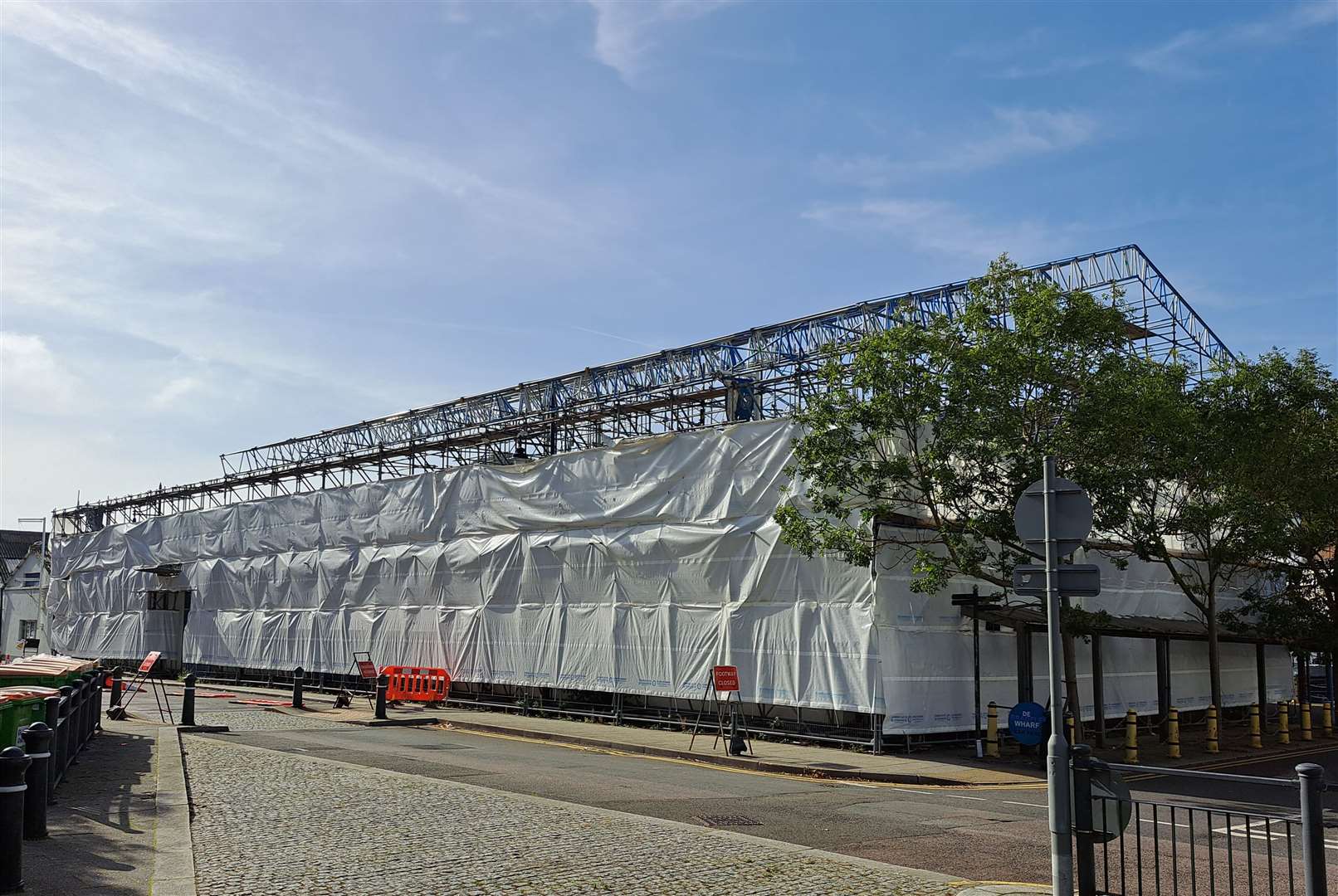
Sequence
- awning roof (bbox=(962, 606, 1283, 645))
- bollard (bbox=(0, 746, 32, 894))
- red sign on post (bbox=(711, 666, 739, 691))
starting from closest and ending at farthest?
bollard (bbox=(0, 746, 32, 894)) < red sign on post (bbox=(711, 666, 739, 691)) < awning roof (bbox=(962, 606, 1283, 645))

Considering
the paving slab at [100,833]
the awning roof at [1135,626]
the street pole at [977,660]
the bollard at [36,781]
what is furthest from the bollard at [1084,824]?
the awning roof at [1135,626]

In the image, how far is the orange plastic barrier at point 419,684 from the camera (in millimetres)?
31062

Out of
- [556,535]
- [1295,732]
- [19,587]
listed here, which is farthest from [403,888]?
[19,587]

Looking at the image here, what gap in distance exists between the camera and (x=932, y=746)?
21.9 m

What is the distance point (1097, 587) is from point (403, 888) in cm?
592

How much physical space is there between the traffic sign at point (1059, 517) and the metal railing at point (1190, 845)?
163 centimetres

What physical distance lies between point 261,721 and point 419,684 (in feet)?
22.1

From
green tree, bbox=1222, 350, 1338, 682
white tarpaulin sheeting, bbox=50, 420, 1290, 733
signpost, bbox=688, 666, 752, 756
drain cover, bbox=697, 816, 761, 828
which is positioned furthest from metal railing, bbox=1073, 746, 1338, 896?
green tree, bbox=1222, 350, 1338, 682

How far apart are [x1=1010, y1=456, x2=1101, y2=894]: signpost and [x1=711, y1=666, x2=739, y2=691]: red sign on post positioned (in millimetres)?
12238

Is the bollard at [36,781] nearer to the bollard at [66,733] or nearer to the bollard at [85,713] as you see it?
the bollard at [66,733]

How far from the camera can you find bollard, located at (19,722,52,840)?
370 inches

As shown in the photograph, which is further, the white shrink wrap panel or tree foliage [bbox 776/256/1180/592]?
Answer: the white shrink wrap panel

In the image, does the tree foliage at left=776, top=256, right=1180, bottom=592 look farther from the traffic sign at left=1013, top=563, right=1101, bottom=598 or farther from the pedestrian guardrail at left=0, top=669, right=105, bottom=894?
the pedestrian guardrail at left=0, top=669, right=105, bottom=894

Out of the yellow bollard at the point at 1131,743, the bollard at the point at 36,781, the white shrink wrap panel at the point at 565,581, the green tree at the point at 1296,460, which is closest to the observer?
the bollard at the point at 36,781
